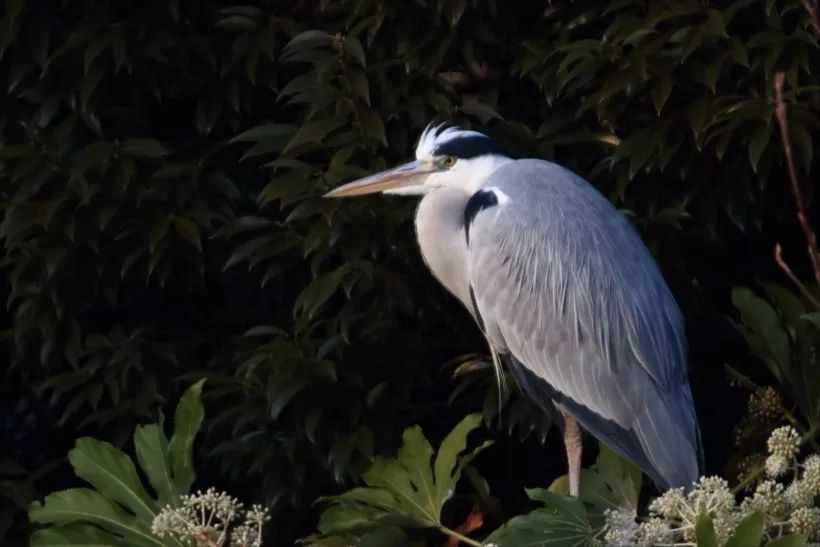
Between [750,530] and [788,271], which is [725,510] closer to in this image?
[750,530]

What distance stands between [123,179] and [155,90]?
261 millimetres

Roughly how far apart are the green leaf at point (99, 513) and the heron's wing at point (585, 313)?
1.17 m

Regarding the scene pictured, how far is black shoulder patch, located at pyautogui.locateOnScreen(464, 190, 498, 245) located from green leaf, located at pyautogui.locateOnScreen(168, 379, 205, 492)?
1072 mm

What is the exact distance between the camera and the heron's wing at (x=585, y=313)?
3180 millimetres

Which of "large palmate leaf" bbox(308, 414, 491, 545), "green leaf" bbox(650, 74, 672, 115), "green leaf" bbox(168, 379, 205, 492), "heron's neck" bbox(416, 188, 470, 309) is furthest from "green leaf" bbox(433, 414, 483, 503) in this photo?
"green leaf" bbox(650, 74, 672, 115)

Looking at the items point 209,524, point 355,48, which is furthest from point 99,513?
point 355,48

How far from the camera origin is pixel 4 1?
3539mm

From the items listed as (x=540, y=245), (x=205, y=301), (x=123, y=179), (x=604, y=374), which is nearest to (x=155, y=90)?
(x=123, y=179)

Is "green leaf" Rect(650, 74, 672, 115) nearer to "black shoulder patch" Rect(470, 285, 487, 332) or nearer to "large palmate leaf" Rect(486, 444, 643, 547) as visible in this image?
"black shoulder patch" Rect(470, 285, 487, 332)

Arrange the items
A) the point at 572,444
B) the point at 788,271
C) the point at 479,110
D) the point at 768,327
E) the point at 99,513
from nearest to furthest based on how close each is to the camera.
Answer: the point at 788,271 → the point at 99,513 → the point at 768,327 → the point at 572,444 → the point at 479,110

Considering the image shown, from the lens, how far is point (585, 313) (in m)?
3.29

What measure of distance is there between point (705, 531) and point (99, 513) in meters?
1.10

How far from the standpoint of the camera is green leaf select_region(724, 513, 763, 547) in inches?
72.7

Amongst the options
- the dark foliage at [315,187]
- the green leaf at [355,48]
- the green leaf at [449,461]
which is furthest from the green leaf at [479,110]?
the green leaf at [449,461]
